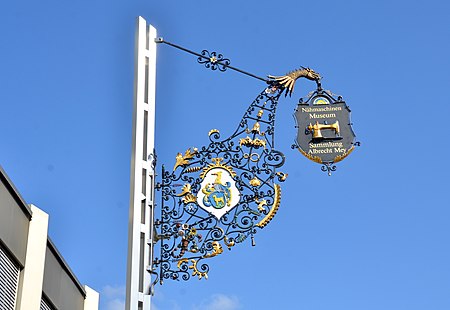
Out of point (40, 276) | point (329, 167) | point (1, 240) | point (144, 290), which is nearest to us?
point (144, 290)

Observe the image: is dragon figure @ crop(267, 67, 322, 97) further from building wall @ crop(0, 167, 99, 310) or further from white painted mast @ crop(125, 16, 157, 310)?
building wall @ crop(0, 167, 99, 310)

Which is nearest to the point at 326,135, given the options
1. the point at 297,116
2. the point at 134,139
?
the point at 297,116

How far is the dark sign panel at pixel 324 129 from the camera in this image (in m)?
14.2

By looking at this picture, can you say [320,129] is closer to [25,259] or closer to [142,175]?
[142,175]

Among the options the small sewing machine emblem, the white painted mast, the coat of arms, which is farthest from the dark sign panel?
the white painted mast

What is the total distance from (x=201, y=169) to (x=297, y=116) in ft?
5.62

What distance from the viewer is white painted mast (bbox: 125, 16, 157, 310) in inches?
518

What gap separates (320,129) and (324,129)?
3.9 inches

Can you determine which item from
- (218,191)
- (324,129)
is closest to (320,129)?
(324,129)

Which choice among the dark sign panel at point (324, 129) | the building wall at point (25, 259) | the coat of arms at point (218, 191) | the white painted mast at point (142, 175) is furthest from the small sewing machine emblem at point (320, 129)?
the building wall at point (25, 259)

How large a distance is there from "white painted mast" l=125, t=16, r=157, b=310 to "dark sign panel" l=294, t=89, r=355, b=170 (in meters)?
2.33

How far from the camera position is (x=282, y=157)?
14.1 meters

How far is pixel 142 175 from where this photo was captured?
13961 millimetres

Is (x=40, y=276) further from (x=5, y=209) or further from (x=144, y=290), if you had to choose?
(x=144, y=290)
